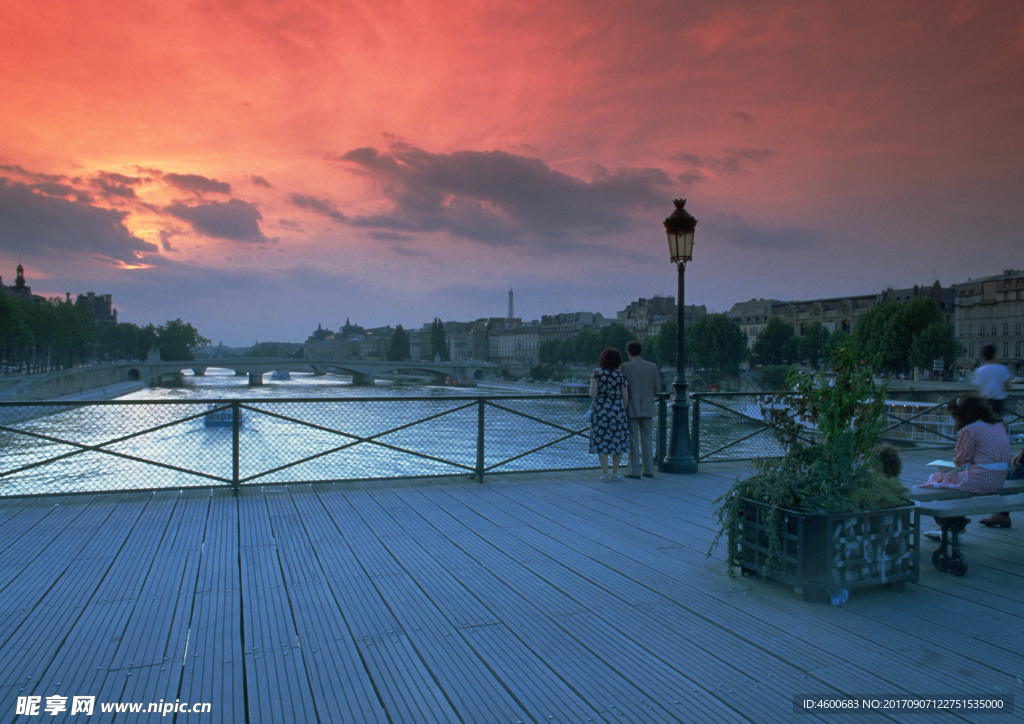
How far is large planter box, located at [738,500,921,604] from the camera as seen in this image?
13.3 ft

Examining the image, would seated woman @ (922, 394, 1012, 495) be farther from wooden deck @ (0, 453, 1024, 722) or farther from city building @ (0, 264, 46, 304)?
city building @ (0, 264, 46, 304)

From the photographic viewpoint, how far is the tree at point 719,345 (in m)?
81.7

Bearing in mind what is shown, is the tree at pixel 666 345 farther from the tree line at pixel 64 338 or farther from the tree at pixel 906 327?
the tree line at pixel 64 338

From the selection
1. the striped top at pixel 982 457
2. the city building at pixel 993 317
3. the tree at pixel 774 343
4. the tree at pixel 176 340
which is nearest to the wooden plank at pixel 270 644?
the striped top at pixel 982 457

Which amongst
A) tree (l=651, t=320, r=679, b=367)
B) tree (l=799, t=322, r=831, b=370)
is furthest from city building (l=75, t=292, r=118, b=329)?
tree (l=799, t=322, r=831, b=370)

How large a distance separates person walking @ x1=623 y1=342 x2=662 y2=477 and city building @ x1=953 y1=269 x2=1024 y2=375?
76.9m

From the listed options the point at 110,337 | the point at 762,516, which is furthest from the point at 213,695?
the point at 110,337

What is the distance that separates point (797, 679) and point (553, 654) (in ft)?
3.73

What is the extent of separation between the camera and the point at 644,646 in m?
3.52

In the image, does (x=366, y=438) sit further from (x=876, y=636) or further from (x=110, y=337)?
(x=110, y=337)

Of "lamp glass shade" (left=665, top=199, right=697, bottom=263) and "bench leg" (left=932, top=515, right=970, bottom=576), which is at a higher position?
"lamp glass shade" (left=665, top=199, right=697, bottom=263)

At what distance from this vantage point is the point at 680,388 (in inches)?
352

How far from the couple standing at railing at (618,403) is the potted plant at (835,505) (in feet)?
11.6

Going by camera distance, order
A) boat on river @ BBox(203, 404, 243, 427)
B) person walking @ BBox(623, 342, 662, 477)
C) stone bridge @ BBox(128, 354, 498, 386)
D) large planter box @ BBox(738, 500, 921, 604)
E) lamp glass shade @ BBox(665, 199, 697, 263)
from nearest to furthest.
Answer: large planter box @ BBox(738, 500, 921, 604)
boat on river @ BBox(203, 404, 243, 427)
person walking @ BBox(623, 342, 662, 477)
lamp glass shade @ BBox(665, 199, 697, 263)
stone bridge @ BBox(128, 354, 498, 386)
